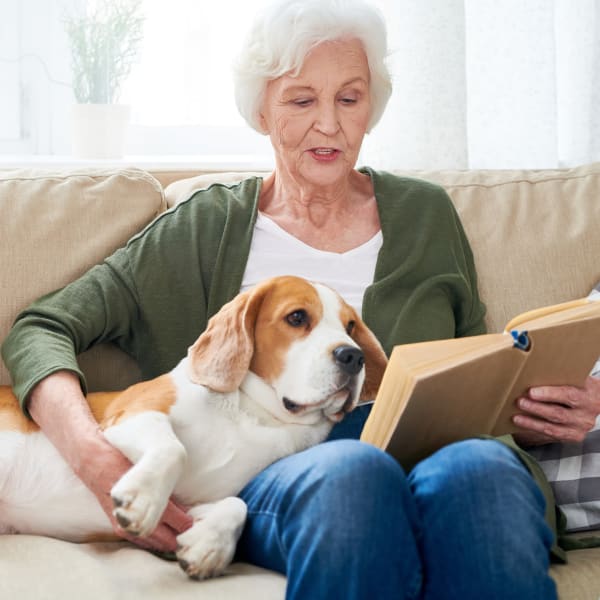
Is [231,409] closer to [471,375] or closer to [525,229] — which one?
[471,375]

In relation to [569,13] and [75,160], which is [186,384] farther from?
[569,13]

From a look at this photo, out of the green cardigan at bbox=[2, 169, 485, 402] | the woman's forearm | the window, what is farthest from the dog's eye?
the window

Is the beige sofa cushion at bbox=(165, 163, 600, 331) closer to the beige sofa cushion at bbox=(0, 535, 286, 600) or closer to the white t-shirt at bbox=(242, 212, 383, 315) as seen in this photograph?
the white t-shirt at bbox=(242, 212, 383, 315)

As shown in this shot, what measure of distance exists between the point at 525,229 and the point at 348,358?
684 millimetres

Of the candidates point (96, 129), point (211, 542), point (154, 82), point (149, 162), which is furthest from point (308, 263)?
point (154, 82)

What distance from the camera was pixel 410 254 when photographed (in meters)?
1.62

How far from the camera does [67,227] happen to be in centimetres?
169

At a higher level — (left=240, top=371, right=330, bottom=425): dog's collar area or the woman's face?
the woman's face

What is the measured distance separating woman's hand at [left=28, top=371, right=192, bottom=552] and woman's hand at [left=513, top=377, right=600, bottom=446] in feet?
1.71

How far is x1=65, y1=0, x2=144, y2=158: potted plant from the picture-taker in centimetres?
237

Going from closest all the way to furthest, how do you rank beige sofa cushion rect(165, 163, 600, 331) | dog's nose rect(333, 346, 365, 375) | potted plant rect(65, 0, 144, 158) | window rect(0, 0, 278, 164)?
1. dog's nose rect(333, 346, 365, 375)
2. beige sofa cushion rect(165, 163, 600, 331)
3. potted plant rect(65, 0, 144, 158)
4. window rect(0, 0, 278, 164)

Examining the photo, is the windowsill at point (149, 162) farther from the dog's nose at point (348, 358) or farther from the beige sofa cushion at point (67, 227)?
the dog's nose at point (348, 358)

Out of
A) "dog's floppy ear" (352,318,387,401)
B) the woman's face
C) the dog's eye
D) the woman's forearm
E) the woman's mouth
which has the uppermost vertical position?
the woman's face

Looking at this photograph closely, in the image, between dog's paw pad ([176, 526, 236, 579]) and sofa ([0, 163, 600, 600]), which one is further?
sofa ([0, 163, 600, 600])
